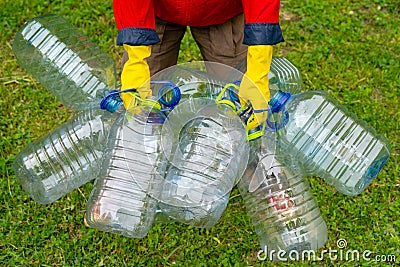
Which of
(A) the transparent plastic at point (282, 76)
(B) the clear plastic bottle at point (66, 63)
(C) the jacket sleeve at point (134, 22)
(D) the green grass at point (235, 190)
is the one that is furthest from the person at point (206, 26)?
(D) the green grass at point (235, 190)

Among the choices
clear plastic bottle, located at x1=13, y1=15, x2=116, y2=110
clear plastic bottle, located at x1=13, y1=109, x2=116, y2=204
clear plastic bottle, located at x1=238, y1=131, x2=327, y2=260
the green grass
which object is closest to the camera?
clear plastic bottle, located at x1=238, y1=131, x2=327, y2=260

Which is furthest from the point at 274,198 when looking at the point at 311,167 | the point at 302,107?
the point at 302,107

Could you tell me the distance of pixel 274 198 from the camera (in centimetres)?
232

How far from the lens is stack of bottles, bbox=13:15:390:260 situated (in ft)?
6.42

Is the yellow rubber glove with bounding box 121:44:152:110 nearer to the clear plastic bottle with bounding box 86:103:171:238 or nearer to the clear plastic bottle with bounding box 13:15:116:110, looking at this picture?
the clear plastic bottle with bounding box 86:103:171:238

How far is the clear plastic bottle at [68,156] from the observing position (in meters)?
2.44

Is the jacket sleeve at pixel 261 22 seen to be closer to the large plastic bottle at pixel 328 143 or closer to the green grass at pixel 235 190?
the large plastic bottle at pixel 328 143

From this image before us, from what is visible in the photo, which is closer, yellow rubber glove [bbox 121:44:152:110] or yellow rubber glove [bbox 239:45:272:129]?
yellow rubber glove [bbox 239:45:272:129]

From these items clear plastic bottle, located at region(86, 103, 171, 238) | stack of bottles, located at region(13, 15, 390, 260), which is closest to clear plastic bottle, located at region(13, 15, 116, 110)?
stack of bottles, located at region(13, 15, 390, 260)

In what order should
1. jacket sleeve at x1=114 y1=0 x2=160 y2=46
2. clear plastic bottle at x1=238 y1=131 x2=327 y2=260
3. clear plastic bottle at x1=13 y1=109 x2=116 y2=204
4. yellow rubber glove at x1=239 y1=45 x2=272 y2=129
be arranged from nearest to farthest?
yellow rubber glove at x1=239 y1=45 x2=272 y2=129 < jacket sleeve at x1=114 y1=0 x2=160 y2=46 < clear plastic bottle at x1=238 y1=131 x2=327 y2=260 < clear plastic bottle at x1=13 y1=109 x2=116 y2=204

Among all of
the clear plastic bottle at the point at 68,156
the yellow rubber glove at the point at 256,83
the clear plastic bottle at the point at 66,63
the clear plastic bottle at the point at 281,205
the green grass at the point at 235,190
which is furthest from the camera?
the green grass at the point at 235,190

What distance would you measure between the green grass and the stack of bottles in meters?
0.23

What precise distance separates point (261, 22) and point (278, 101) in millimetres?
281

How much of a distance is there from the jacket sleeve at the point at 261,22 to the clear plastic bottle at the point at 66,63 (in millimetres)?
774
